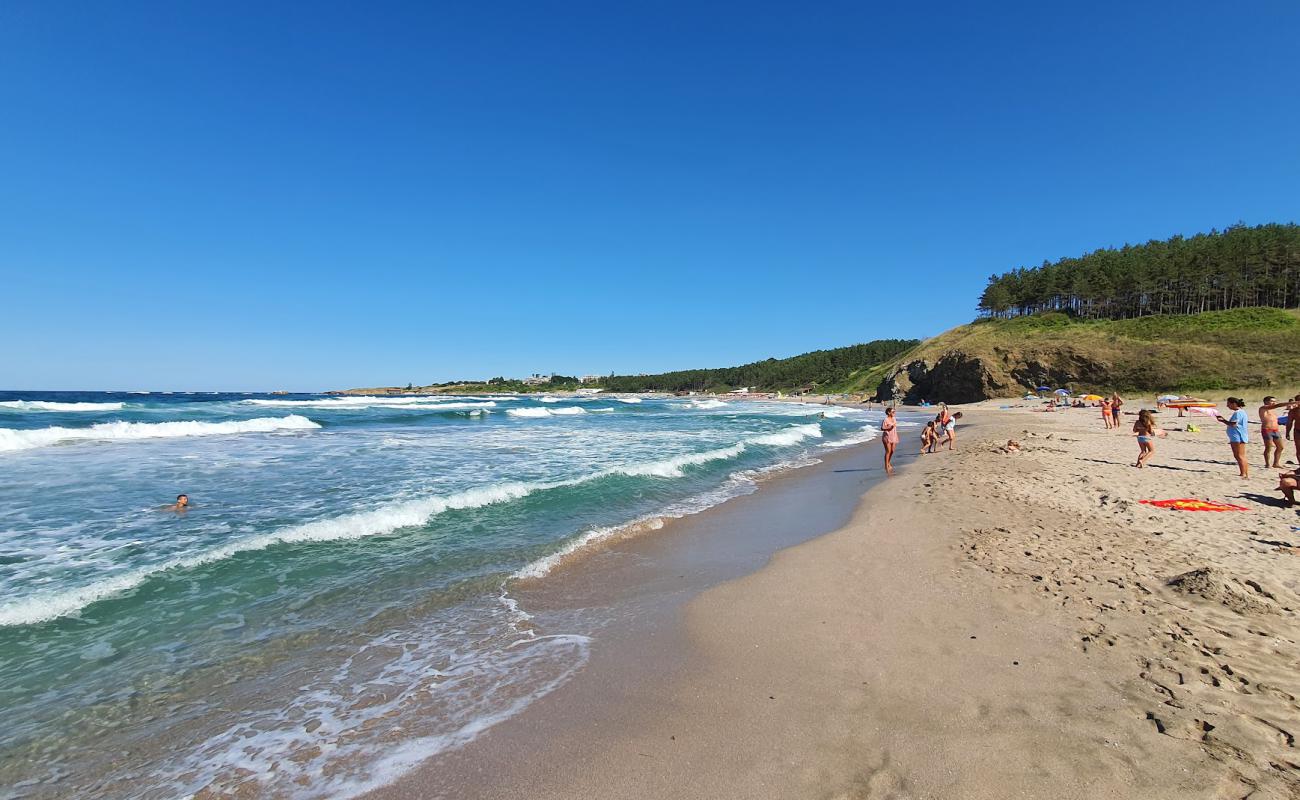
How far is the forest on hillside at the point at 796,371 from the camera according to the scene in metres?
133

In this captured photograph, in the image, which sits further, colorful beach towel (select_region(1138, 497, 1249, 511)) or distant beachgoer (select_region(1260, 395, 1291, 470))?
distant beachgoer (select_region(1260, 395, 1291, 470))

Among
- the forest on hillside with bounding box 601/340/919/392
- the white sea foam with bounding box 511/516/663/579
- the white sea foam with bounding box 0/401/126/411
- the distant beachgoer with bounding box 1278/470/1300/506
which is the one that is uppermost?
the forest on hillside with bounding box 601/340/919/392

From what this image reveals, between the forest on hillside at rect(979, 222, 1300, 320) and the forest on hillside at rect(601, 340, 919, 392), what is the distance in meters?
45.8

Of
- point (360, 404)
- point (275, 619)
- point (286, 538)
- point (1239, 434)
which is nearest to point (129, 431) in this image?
point (286, 538)

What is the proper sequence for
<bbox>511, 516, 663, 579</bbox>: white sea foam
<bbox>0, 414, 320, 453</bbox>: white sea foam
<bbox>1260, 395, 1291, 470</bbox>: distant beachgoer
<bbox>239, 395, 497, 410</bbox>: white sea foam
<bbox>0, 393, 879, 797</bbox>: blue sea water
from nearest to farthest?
<bbox>0, 393, 879, 797</bbox>: blue sea water
<bbox>511, 516, 663, 579</bbox>: white sea foam
<bbox>1260, 395, 1291, 470</bbox>: distant beachgoer
<bbox>0, 414, 320, 453</bbox>: white sea foam
<bbox>239, 395, 497, 410</bbox>: white sea foam

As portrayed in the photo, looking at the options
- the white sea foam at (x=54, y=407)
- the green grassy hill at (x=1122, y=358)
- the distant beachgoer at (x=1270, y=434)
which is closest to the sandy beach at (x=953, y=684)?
the distant beachgoer at (x=1270, y=434)

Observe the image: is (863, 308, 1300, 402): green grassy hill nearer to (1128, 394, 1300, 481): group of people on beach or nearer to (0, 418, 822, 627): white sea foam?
(1128, 394, 1300, 481): group of people on beach

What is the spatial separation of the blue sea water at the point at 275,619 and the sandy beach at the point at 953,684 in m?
0.79

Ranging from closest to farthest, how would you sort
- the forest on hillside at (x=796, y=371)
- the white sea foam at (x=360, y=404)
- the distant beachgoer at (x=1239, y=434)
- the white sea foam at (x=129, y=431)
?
the distant beachgoer at (x=1239, y=434), the white sea foam at (x=129, y=431), the white sea foam at (x=360, y=404), the forest on hillside at (x=796, y=371)

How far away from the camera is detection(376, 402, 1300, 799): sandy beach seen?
316 centimetres

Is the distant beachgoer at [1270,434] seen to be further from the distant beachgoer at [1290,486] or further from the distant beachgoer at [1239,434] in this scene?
the distant beachgoer at [1290,486]

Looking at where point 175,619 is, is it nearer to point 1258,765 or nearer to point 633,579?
point 633,579

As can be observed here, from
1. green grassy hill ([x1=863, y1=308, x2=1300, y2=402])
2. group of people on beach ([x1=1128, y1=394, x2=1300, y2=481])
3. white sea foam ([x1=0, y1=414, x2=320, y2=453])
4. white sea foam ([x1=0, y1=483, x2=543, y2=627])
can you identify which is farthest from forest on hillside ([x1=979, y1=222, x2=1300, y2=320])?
white sea foam ([x1=0, y1=414, x2=320, y2=453])

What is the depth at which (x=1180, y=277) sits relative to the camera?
6575cm
